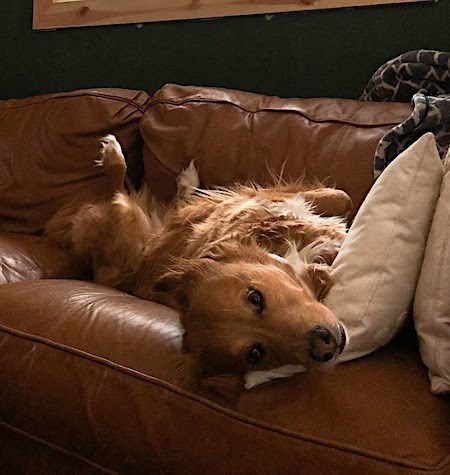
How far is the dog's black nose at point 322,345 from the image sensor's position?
4.54ft

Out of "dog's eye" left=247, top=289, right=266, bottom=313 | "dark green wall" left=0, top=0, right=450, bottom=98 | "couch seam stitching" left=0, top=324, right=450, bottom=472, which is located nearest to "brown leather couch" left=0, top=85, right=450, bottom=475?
"couch seam stitching" left=0, top=324, right=450, bottom=472

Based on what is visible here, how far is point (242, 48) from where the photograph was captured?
2922mm

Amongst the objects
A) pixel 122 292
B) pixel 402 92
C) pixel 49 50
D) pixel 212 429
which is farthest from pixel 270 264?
pixel 49 50

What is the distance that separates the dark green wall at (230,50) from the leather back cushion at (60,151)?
41 cm

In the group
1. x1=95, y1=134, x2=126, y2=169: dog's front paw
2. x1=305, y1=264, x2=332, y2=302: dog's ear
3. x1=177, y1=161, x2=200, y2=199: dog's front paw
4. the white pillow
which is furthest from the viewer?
x1=95, y1=134, x2=126, y2=169: dog's front paw

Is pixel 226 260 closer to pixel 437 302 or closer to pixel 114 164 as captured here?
pixel 437 302

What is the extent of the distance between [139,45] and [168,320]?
177 centimetres

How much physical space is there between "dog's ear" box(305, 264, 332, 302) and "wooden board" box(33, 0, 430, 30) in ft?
4.26

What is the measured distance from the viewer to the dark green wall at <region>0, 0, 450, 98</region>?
260 centimetres

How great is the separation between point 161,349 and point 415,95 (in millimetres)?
1033

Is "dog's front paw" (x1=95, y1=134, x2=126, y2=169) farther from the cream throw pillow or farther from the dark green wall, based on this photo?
the cream throw pillow

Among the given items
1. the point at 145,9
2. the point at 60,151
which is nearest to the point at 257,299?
the point at 60,151

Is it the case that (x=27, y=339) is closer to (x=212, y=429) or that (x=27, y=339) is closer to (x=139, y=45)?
(x=212, y=429)

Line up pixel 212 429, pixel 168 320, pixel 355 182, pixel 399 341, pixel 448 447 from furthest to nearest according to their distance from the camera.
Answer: pixel 355 182 → pixel 168 320 → pixel 399 341 → pixel 212 429 → pixel 448 447
